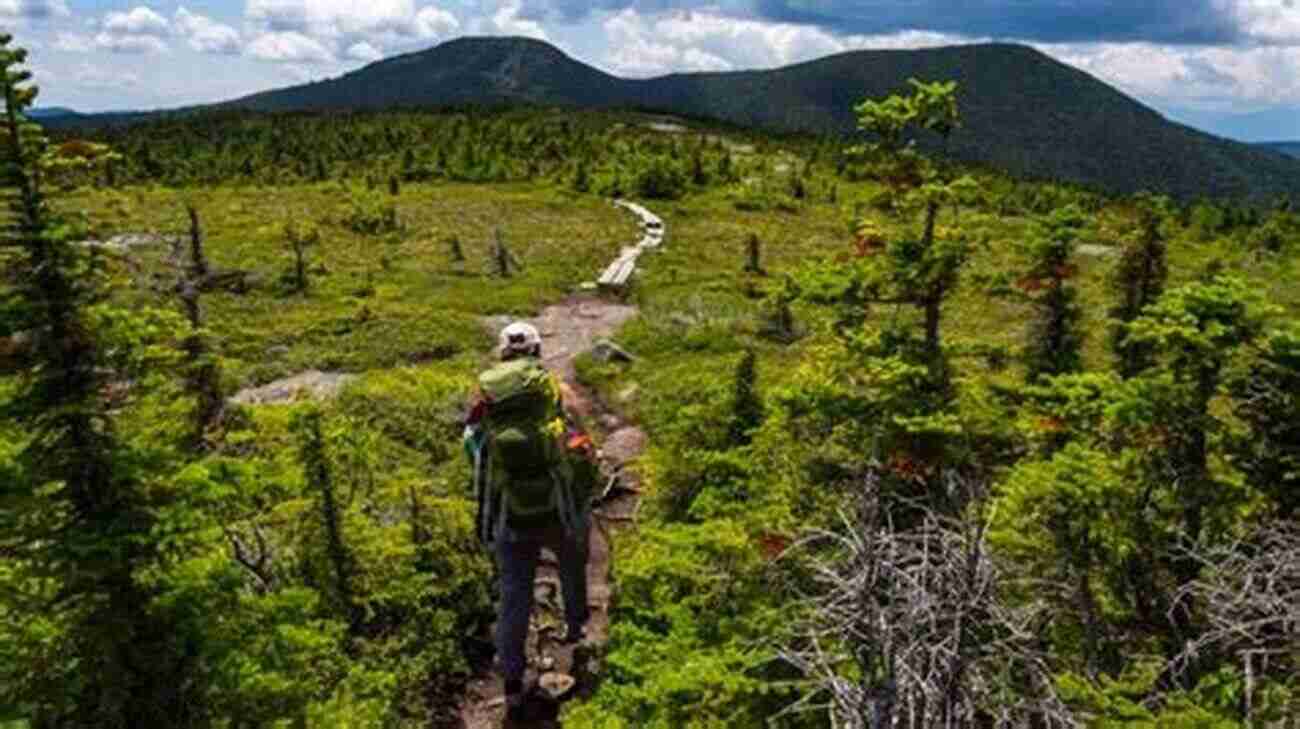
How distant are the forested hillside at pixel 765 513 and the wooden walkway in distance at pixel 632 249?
1127 centimetres

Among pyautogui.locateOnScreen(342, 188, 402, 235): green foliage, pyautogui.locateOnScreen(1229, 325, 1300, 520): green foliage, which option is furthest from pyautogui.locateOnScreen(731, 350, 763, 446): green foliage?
pyautogui.locateOnScreen(342, 188, 402, 235): green foliage

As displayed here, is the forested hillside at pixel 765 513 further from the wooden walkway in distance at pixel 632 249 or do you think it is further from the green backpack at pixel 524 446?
the wooden walkway in distance at pixel 632 249

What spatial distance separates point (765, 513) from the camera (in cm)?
971

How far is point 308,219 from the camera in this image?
40.4m

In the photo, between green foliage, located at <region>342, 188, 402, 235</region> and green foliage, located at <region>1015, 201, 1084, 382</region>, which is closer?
green foliage, located at <region>1015, 201, 1084, 382</region>

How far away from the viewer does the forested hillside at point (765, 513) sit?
627 centimetres

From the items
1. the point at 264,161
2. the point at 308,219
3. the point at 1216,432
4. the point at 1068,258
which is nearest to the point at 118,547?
the point at 1216,432

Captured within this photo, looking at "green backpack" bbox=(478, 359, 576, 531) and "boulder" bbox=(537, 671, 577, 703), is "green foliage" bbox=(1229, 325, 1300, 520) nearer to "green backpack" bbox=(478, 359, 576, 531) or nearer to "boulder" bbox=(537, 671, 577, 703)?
"green backpack" bbox=(478, 359, 576, 531)

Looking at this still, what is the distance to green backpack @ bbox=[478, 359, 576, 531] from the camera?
8766 millimetres

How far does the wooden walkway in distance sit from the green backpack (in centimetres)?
2122

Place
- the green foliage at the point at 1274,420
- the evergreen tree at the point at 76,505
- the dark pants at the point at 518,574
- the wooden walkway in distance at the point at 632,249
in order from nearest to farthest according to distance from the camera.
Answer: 1. the evergreen tree at the point at 76,505
2. the green foliage at the point at 1274,420
3. the dark pants at the point at 518,574
4. the wooden walkway in distance at the point at 632,249

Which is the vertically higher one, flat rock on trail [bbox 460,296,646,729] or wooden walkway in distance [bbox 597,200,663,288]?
wooden walkway in distance [bbox 597,200,663,288]

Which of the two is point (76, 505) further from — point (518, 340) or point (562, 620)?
point (562, 620)

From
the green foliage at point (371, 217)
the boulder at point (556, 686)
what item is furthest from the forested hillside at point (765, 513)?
the green foliage at point (371, 217)
